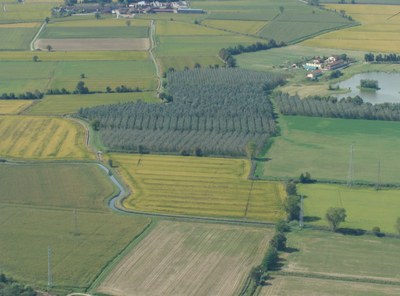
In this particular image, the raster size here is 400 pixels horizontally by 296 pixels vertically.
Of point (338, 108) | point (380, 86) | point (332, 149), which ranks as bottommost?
point (380, 86)

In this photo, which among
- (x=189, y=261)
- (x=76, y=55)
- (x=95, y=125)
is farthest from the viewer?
(x=76, y=55)

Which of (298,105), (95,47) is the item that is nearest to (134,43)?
(95,47)

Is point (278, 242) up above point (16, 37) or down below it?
above

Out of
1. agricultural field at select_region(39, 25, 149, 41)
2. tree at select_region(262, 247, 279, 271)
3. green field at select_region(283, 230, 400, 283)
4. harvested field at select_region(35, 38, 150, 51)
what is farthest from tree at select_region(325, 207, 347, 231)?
agricultural field at select_region(39, 25, 149, 41)

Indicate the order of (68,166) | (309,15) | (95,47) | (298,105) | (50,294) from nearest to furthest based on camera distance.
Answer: (50,294), (68,166), (298,105), (95,47), (309,15)

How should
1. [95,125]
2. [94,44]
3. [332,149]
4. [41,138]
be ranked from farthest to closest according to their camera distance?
[94,44]
[95,125]
[41,138]
[332,149]

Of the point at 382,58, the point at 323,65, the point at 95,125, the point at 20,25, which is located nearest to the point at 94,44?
the point at 20,25

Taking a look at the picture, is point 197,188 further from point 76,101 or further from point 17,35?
point 17,35

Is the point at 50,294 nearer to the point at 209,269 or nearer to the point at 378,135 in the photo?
the point at 209,269
